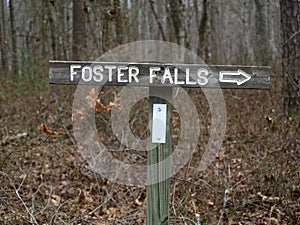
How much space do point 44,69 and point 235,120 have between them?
541 centimetres

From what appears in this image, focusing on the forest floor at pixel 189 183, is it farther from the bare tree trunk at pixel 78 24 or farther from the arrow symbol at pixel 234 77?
the bare tree trunk at pixel 78 24

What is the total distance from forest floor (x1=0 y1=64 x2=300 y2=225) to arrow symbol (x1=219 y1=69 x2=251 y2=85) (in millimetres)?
1178

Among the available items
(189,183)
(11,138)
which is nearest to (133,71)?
(189,183)

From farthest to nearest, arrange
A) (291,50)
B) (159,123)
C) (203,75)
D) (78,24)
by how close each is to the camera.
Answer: (78,24) < (291,50) < (159,123) < (203,75)

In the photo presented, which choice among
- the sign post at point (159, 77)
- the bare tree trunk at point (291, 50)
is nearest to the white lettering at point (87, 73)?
the sign post at point (159, 77)

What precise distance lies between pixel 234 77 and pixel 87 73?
1.01 meters

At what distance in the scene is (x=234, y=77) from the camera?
132 inches

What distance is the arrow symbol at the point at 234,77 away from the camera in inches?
131

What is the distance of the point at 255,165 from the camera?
5.57m

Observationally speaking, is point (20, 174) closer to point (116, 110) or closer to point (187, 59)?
point (116, 110)

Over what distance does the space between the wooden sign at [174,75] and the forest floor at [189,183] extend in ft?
3.88

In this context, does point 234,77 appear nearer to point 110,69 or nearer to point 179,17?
point 110,69

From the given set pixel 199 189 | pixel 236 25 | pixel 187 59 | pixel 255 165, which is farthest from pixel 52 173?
pixel 236 25

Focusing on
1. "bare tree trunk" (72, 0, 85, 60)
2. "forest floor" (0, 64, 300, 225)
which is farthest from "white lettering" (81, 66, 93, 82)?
"bare tree trunk" (72, 0, 85, 60)
